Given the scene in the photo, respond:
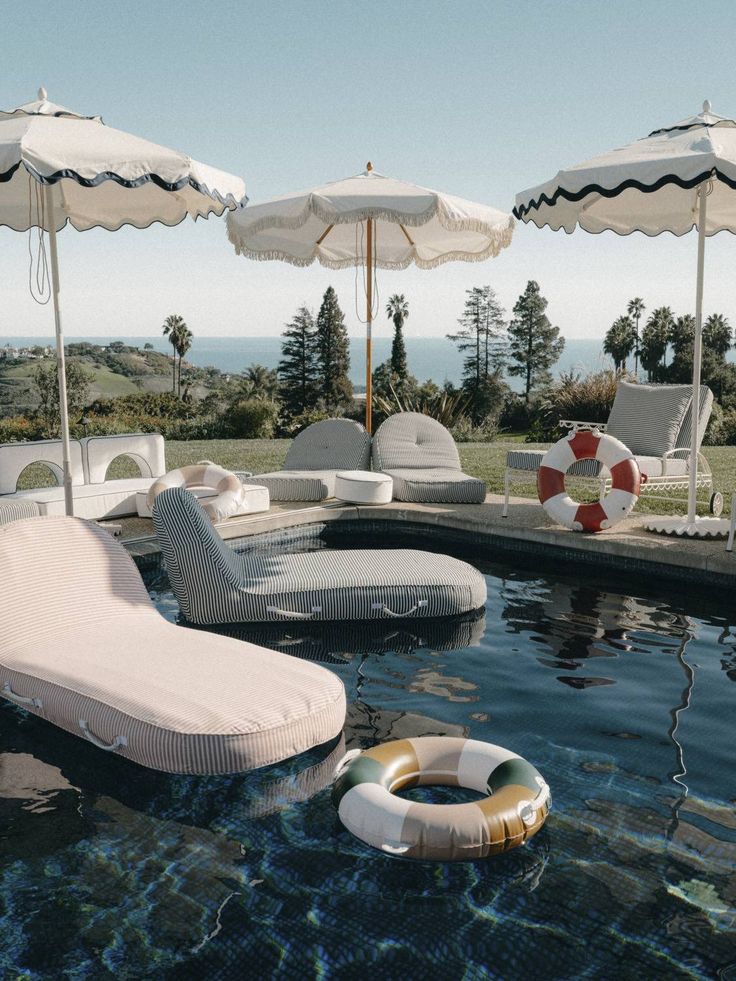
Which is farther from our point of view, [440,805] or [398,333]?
[398,333]

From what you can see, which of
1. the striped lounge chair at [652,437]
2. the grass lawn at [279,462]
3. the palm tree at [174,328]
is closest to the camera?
the striped lounge chair at [652,437]

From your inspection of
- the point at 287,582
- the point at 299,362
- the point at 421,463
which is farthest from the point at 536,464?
the point at 299,362

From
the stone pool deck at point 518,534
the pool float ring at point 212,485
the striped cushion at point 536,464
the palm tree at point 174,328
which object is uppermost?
the palm tree at point 174,328

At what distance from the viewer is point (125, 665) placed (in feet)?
12.2

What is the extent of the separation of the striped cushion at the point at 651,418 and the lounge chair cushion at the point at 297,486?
268 cm

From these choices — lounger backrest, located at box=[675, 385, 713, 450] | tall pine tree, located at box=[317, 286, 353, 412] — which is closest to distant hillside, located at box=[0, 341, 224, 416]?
tall pine tree, located at box=[317, 286, 353, 412]

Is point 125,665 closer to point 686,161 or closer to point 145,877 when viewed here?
point 145,877

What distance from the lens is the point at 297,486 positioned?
8070 mm

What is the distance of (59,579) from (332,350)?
50.6 meters

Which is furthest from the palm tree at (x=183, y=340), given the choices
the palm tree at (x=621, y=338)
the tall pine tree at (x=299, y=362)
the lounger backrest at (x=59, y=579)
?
the lounger backrest at (x=59, y=579)

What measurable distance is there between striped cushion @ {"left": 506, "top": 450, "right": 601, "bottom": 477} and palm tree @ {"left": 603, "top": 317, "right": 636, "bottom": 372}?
5014 cm

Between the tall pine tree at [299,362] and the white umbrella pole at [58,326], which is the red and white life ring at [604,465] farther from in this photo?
the tall pine tree at [299,362]

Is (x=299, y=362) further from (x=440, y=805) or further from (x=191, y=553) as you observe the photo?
(x=440, y=805)

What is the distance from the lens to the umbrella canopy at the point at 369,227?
7.29 m
